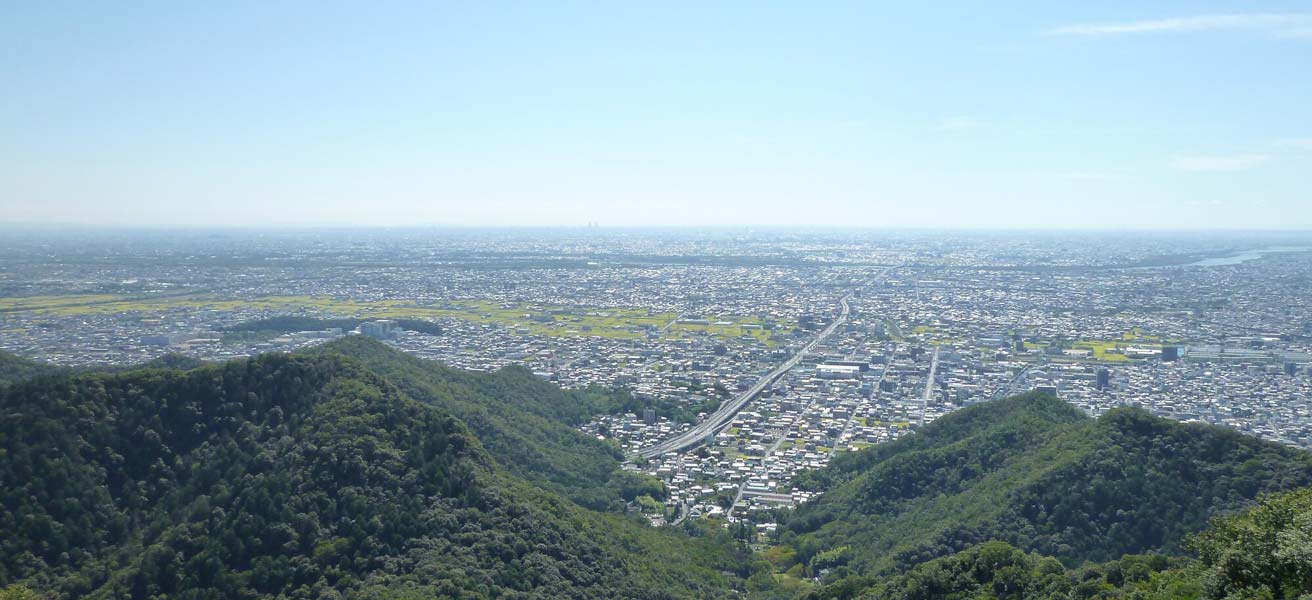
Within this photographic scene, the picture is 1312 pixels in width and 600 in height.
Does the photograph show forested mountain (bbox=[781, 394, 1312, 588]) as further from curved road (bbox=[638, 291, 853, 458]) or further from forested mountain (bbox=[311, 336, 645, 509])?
curved road (bbox=[638, 291, 853, 458])

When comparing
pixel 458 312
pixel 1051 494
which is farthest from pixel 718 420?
pixel 458 312

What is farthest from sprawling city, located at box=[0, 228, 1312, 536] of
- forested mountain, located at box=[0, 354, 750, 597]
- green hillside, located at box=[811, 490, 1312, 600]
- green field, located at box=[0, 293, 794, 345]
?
green hillside, located at box=[811, 490, 1312, 600]

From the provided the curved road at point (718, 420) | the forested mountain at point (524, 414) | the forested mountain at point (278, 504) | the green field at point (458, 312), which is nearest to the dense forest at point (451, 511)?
the forested mountain at point (278, 504)

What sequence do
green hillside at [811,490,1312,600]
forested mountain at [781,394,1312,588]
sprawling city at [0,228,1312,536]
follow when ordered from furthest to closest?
sprawling city at [0,228,1312,536]
forested mountain at [781,394,1312,588]
green hillside at [811,490,1312,600]

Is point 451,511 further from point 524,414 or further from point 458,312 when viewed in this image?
point 458,312

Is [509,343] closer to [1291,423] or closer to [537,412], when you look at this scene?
[537,412]

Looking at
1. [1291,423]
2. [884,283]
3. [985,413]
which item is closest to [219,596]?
[985,413]
